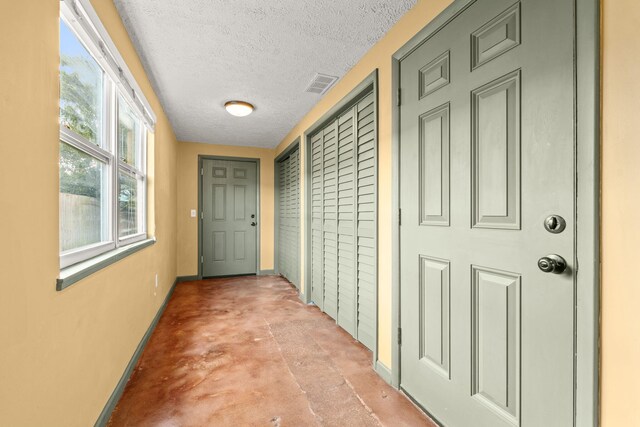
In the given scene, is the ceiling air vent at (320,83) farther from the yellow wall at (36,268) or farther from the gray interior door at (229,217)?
the gray interior door at (229,217)

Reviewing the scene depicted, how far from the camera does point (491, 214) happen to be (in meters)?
1.27

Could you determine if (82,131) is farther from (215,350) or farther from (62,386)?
(215,350)

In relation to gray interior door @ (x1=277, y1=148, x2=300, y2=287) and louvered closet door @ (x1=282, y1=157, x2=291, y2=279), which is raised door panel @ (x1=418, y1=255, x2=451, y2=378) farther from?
louvered closet door @ (x1=282, y1=157, x2=291, y2=279)

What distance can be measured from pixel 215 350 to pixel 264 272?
2922mm

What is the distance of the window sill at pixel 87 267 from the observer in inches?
44.8

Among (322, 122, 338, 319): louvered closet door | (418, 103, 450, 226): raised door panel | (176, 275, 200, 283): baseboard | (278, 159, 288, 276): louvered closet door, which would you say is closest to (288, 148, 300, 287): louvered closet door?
(278, 159, 288, 276): louvered closet door

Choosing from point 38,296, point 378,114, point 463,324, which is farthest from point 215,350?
point 378,114

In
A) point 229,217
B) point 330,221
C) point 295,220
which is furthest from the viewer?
point 229,217

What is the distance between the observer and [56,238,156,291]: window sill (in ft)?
3.73

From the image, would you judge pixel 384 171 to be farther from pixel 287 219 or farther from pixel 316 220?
pixel 287 219

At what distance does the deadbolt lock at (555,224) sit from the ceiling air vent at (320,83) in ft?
6.89

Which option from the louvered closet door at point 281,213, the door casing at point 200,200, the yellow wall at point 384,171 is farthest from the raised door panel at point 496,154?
the door casing at point 200,200

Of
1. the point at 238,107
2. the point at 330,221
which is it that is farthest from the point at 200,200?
the point at 330,221

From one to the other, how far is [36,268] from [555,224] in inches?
66.7
